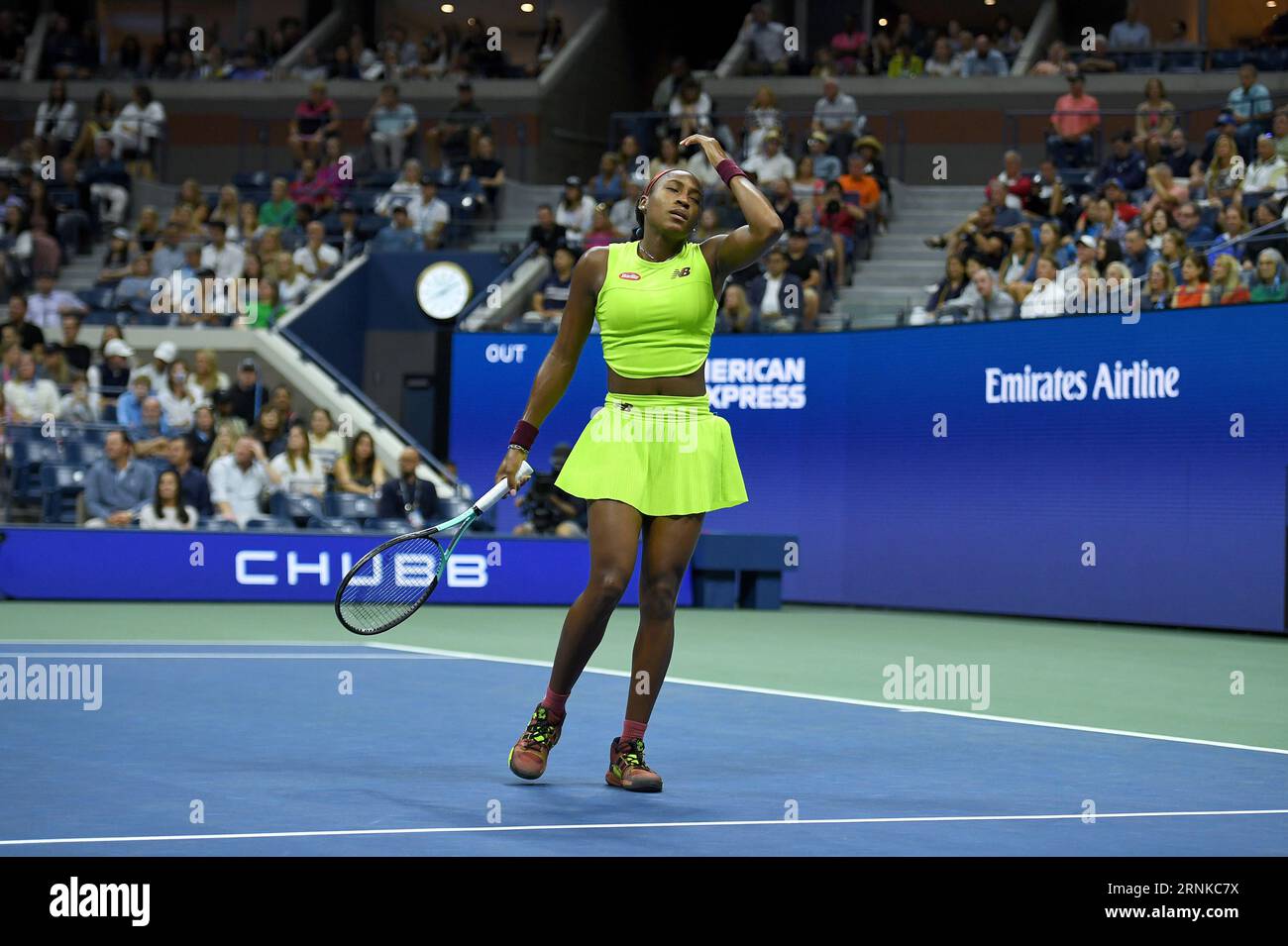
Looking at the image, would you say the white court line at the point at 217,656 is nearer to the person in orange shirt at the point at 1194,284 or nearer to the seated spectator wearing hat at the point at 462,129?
the person in orange shirt at the point at 1194,284

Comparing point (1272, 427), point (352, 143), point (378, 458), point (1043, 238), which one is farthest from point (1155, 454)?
point (352, 143)

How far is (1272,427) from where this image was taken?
15.2m

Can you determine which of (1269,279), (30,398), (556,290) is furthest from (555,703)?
(556,290)

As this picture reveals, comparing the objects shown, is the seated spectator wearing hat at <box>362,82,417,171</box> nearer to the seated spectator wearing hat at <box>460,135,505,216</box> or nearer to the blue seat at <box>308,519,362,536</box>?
the seated spectator wearing hat at <box>460,135,505,216</box>

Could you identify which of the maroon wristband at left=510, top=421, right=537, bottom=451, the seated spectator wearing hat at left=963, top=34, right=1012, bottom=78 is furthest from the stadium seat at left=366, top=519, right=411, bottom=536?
the seated spectator wearing hat at left=963, top=34, right=1012, bottom=78

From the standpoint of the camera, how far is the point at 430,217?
24125mm

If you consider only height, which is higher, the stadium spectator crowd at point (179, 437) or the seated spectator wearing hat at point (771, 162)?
the seated spectator wearing hat at point (771, 162)

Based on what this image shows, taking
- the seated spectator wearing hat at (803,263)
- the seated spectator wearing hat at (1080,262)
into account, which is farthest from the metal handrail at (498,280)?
the seated spectator wearing hat at (1080,262)

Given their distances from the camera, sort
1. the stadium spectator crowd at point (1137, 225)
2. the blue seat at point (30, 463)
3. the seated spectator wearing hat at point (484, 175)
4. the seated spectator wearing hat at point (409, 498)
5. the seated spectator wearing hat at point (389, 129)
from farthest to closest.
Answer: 1. the seated spectator wearing hat at point (389, 129)
2. the seated spectator wearing hat at point (484, 175)
3. the blue seat at point (30, 463)
4. the seated spectator wearing hat at point (409, 498)
5. the stadium spectator crowd at point (1137, 225)

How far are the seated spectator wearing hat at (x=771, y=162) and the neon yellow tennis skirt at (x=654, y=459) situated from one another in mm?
15885

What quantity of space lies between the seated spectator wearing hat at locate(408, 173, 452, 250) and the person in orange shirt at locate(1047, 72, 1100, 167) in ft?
25.3

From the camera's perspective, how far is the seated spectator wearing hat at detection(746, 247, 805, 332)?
64.0 ft

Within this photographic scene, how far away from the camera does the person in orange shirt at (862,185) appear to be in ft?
73.2

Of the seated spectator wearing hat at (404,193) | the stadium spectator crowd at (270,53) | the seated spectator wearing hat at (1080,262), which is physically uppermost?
the stadium spectator crowd at (270,53)
